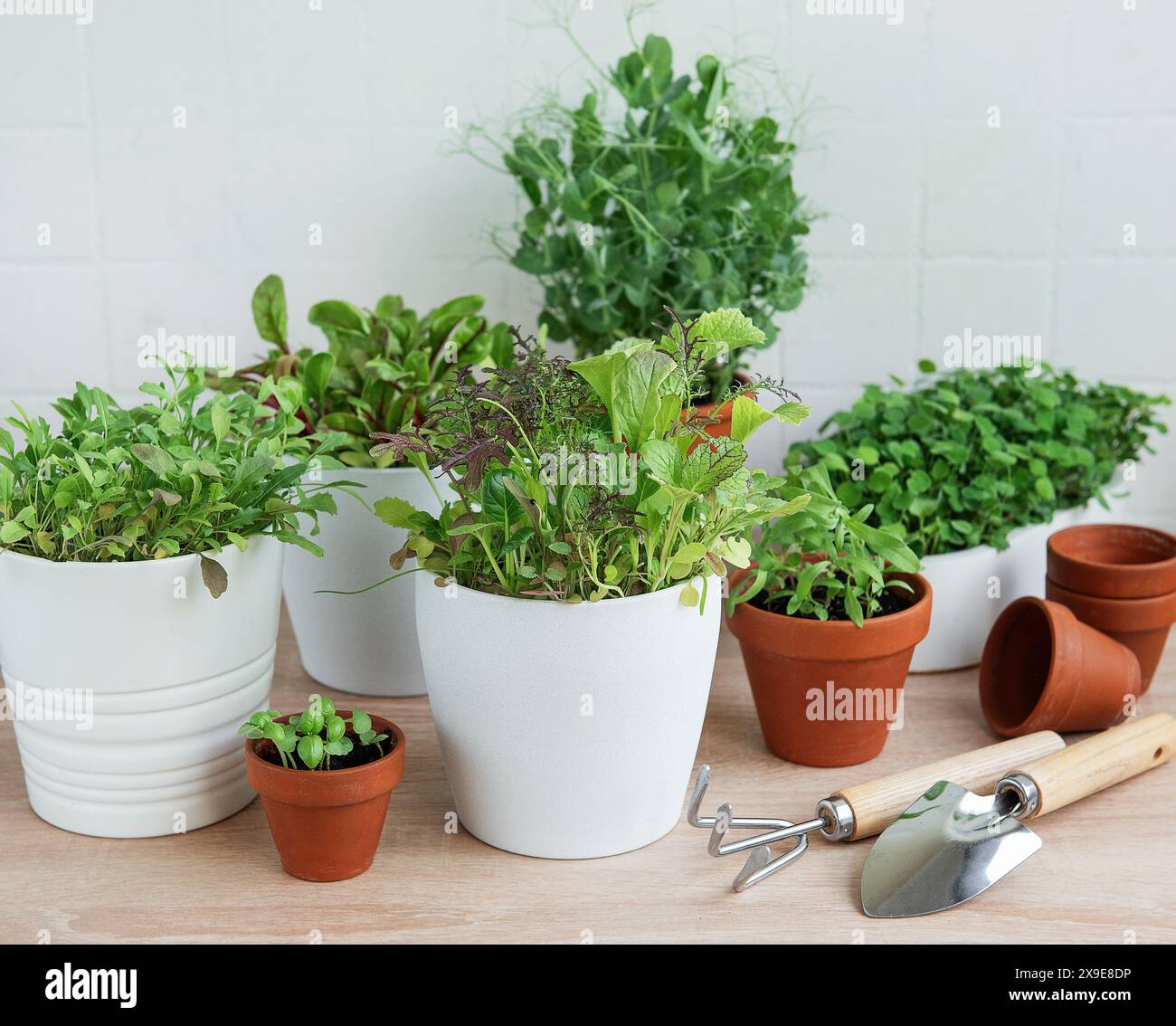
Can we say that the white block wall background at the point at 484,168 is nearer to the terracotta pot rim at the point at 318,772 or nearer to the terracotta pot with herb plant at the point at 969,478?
the terracotta pot with herb plant at the point at 969,478

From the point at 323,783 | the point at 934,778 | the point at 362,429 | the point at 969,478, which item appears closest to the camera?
the point at 323,783

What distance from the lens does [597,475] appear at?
0.73 metres

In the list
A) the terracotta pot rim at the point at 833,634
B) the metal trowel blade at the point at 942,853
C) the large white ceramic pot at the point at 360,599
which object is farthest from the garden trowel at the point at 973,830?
the large white ceramic pot at the point at 360,599

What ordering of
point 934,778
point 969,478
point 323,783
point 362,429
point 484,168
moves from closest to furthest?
point 323,783 → point 934,778 → point 362,429 → point 969,478 → point 484,168

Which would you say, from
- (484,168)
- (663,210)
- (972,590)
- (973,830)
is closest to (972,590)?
(972,590)

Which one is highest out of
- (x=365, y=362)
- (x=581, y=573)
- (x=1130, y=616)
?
(x=365, y=362)

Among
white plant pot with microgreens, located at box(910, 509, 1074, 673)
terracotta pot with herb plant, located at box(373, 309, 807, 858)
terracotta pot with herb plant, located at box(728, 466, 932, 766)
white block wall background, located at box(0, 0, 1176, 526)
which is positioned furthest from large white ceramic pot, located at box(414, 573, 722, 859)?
white block wall background, located at box(0, 0, 1176, 526)

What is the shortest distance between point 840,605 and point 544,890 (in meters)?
0.33

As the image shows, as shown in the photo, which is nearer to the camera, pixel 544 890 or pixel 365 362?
pixel 544 890

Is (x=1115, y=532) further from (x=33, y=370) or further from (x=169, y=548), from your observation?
(x=33, y=370)

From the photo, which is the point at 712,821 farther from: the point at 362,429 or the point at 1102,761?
the point at 362,429
